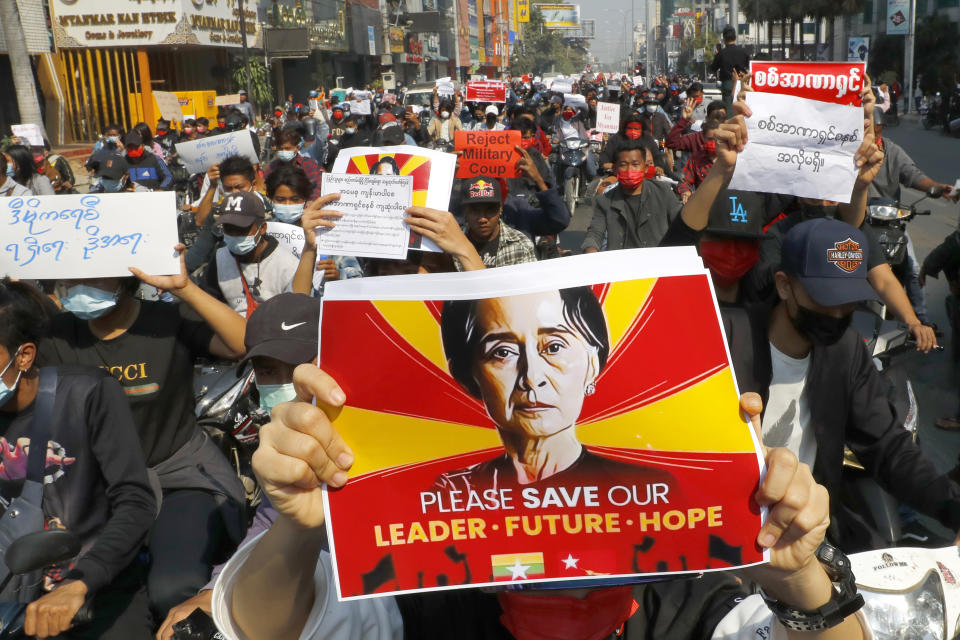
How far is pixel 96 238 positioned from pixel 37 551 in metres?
1.34

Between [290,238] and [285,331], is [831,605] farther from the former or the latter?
[290,238]

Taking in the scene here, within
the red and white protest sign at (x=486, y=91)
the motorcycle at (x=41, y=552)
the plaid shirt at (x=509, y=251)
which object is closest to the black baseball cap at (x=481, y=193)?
the plaid shirt at (x=509, y=251)

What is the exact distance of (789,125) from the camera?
3725mm

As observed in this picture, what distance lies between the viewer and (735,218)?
13.4 ft

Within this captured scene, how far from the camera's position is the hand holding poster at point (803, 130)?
3.65 metres

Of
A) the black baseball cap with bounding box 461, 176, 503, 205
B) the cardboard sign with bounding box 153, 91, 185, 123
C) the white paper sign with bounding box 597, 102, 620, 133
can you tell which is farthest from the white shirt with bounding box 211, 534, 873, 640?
the cardboard sign with bounding box 153, 91, 185, 123

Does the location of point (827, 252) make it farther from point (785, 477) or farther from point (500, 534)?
point (500, 534)

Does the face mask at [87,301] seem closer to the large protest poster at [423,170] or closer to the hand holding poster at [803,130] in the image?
the large protest poster at [423,170]

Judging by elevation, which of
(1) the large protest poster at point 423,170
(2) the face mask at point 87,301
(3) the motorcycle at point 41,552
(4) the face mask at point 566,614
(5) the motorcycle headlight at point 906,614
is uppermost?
(1) the large protest poster at point 423,170

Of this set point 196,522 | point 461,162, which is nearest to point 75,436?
point 196,522

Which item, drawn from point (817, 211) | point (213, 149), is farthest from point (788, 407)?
point (213, 149)

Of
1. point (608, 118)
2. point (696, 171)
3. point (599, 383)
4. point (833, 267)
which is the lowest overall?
point (608, 118)

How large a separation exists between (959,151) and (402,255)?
25.5m

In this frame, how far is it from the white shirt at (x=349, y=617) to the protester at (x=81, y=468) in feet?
3.58
